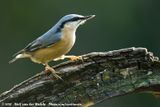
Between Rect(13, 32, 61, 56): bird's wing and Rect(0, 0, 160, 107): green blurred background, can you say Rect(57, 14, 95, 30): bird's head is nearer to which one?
Rect(13, 32, 61, 56): bird's wing

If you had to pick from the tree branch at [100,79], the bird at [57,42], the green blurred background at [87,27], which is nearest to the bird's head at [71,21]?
the bird at [57,42]

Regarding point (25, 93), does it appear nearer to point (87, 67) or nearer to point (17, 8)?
point (87, 67)

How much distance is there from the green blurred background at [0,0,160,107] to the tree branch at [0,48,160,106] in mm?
5933

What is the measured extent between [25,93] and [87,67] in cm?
48

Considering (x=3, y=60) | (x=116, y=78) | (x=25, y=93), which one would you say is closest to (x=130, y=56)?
(x=116, y=78)

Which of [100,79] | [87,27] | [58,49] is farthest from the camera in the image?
[87,27]

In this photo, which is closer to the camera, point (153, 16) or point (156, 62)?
point (156, 62)

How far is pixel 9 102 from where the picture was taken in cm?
625

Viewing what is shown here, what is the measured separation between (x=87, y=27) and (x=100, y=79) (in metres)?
7.14

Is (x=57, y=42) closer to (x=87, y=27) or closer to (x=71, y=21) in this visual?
(x=71, y=21)

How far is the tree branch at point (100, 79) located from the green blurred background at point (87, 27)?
19.5 feet

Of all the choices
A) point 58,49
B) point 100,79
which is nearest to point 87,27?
point 58,49

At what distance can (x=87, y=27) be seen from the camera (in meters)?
13.5

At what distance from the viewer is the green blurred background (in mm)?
12938
